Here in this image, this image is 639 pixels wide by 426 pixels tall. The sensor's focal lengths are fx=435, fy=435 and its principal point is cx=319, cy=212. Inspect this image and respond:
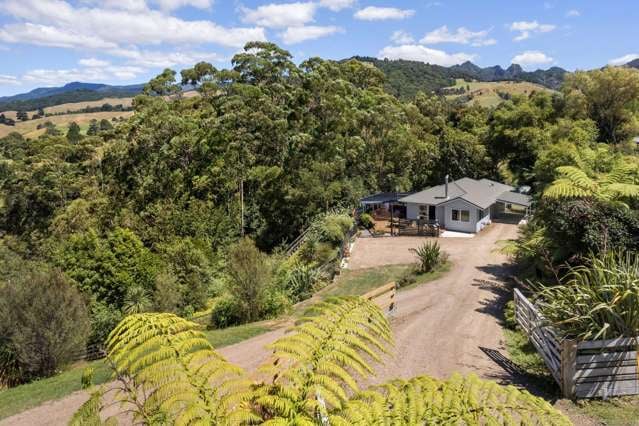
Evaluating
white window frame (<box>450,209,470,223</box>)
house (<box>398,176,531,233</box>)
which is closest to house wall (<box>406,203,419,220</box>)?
house (<box>398,176,531,233</box>)

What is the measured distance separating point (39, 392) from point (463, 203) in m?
23.4

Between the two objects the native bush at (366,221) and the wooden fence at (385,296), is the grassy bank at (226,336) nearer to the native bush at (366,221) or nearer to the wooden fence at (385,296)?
the wooden fence at (385,296)

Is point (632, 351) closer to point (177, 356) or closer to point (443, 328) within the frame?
point (443, 328)

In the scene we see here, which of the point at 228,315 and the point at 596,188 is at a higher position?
the point at 596,188

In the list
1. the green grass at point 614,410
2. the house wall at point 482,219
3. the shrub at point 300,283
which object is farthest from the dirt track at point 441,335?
the house wall at point 482,219

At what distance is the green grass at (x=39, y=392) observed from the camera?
285 inches

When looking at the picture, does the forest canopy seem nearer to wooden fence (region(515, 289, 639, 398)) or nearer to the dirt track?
the dirt track

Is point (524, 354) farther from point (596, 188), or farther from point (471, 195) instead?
point (471, 195)

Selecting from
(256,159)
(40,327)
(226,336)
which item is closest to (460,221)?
(256,159)

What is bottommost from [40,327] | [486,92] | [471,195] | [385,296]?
[40,327]

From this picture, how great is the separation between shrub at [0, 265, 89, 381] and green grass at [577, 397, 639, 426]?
411 inches

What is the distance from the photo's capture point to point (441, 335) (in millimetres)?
Result: 8805

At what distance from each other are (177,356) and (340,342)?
1249mm

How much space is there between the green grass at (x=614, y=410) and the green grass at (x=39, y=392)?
7.00m
